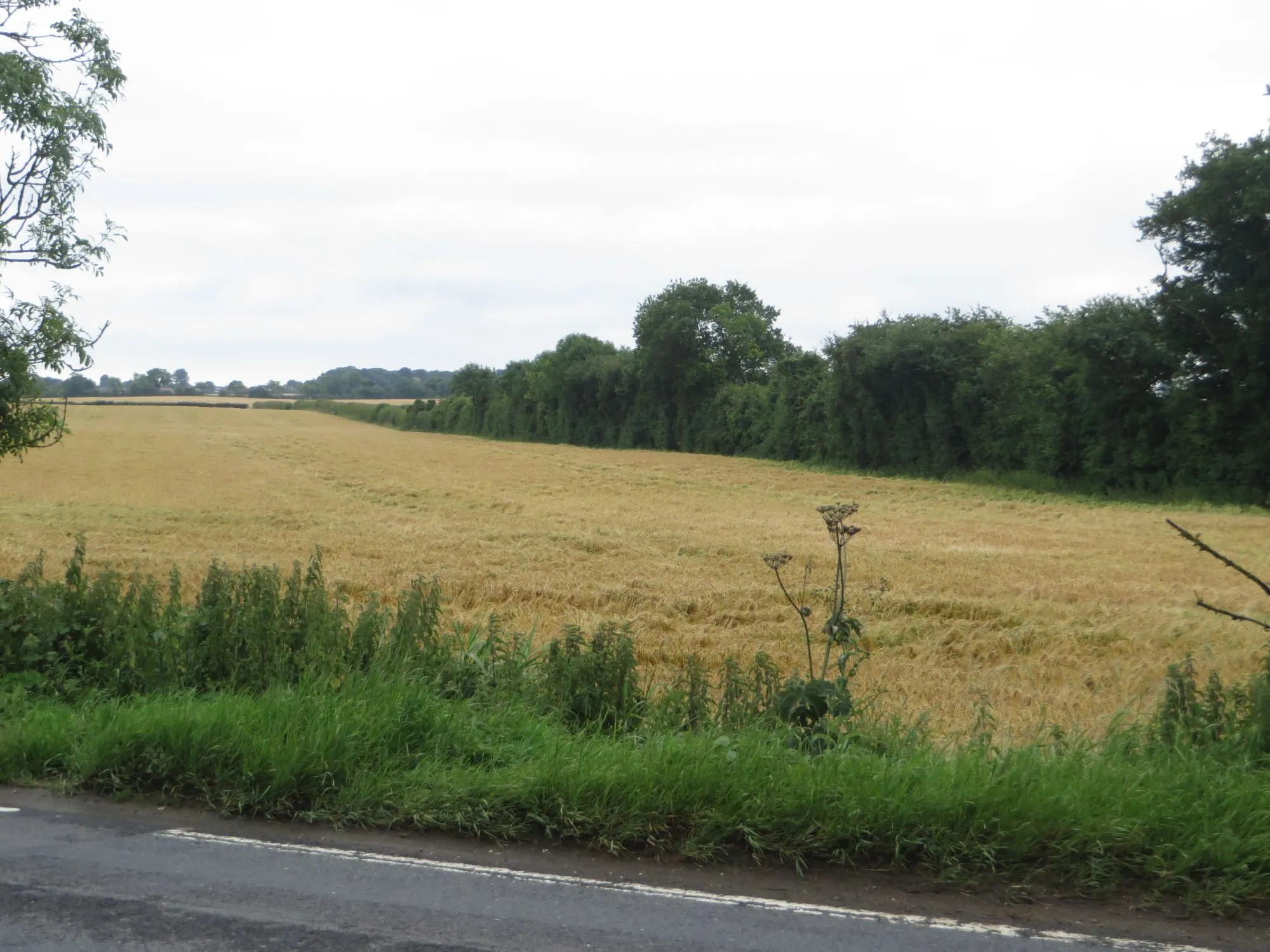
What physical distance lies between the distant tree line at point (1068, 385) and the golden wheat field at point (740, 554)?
3.54 meters

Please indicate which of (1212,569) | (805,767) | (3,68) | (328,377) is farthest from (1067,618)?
(328,377)

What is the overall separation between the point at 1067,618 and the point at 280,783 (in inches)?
388

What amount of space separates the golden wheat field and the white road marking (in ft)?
10.6

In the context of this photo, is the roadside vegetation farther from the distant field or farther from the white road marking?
the distant field

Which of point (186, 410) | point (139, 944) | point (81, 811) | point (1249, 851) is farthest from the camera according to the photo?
point (186, 410)

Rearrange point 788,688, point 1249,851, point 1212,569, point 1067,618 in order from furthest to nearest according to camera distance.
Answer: point 1212,569 → point 1067,618 → point 788,688 → point 1249,851

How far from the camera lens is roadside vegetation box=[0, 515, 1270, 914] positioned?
4.68 metres

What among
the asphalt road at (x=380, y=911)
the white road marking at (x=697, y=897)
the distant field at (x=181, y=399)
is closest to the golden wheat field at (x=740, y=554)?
the white road marking at (x=697, y=897)

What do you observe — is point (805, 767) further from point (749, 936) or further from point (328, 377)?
point (328, 377)

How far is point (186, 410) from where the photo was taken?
94.3 metres

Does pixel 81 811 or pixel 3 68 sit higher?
pixel 3 68

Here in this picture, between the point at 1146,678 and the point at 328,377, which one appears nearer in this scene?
the point at 1146,678

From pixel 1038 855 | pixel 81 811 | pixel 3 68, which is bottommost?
pixel 81 811

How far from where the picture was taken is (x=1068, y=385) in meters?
33.2
